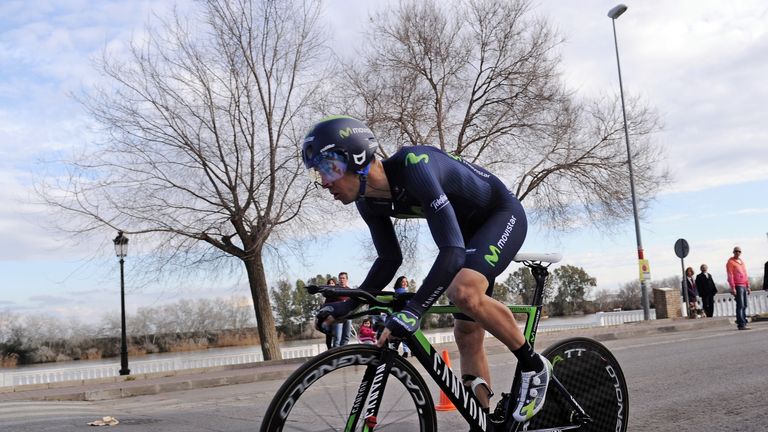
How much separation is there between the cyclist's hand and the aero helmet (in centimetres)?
71

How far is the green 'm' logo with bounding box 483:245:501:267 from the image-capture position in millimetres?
3479

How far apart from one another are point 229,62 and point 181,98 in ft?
5.91

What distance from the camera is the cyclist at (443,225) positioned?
312 centimetres

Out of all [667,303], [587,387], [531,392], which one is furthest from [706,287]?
[531,392]

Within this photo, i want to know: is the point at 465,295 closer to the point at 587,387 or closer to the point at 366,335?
the point at 587,387

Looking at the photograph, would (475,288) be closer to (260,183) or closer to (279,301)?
(260,183)

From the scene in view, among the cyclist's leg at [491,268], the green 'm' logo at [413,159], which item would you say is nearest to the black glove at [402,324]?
the cyclist's leg at [491,268]

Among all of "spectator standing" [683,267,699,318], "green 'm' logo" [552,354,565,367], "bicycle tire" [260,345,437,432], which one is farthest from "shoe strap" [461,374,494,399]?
"spectator standing" [683,267,699,318]

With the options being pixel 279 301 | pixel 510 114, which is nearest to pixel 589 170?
pixel 510 114

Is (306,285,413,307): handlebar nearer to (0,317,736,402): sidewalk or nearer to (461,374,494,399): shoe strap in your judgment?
(461,374,494,399): shoe strap

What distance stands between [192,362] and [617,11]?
21.0 m

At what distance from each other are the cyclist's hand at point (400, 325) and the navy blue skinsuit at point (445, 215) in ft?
0.16

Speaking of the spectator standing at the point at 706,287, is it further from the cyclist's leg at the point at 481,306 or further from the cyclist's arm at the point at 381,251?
the cyclist's arm at the point at 381,251

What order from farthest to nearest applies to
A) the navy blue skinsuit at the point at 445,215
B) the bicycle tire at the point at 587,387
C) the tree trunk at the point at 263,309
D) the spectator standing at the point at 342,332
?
the tree trunk at the point at 263,309, the spectator standing at the point at 342,332, the bicycle tire at the point at 587,387, the navy blue skinsuit at the point at 445,215
